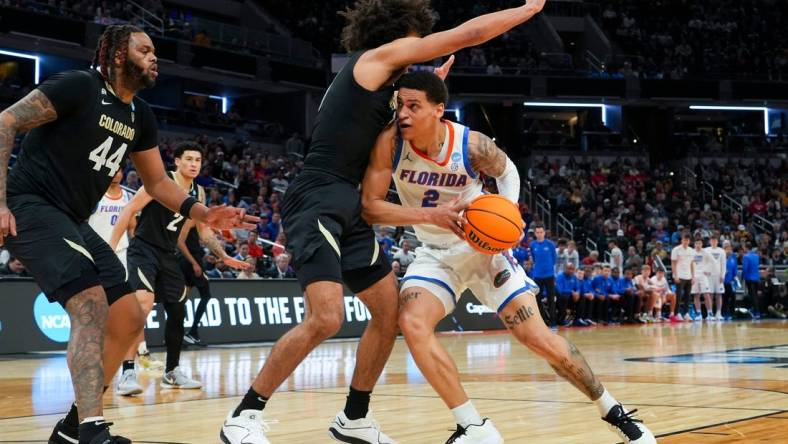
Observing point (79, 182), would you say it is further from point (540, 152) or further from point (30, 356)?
point (540, 152)

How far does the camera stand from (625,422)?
4.84m

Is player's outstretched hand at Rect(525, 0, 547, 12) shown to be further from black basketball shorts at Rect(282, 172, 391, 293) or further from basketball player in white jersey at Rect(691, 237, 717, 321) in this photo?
basketball player in white jersey at Rect(691, 237, 717, 321)

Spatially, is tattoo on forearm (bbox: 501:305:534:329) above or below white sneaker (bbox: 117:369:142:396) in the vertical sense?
above

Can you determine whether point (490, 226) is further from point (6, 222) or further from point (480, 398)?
point (480, 398)

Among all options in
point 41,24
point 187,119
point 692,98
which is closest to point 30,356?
point 41,24

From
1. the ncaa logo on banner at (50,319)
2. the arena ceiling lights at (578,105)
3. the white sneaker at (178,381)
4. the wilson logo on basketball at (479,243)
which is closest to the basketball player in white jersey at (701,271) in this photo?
the ncaa logo on banner at (50,319)

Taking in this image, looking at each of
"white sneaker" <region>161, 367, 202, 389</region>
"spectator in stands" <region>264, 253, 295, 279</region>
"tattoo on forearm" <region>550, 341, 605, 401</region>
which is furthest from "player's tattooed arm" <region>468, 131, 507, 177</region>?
"spectator in stands" <region>264, 253, 295, 279</region>

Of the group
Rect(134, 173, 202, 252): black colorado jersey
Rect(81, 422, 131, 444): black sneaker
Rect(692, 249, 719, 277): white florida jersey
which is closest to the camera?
Rect(81, 422, 131, 444): black sneaker

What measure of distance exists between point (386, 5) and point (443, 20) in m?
33.7

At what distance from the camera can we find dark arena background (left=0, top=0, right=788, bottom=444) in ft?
22.5

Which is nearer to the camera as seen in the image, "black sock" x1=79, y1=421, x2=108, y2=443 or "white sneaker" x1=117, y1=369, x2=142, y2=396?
"black sock" x1=79, y1=421, x2=108, y2=443

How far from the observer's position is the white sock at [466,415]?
15.4 feet

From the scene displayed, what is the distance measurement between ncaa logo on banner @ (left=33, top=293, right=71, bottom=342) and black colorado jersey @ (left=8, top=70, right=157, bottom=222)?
810cm

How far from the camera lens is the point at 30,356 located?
482 inches
